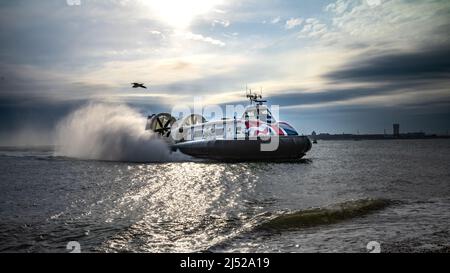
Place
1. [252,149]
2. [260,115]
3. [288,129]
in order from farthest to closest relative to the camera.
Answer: [260,115], [288,129], [252,149]

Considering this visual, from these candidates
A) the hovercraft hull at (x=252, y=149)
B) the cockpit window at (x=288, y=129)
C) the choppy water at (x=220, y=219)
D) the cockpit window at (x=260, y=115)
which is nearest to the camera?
the choppy water at (x=220, y=219)

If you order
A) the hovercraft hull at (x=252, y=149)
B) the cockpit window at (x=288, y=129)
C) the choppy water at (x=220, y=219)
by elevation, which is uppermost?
the cockpit window at (x=288, y=129)

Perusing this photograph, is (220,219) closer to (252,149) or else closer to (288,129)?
(252,149)

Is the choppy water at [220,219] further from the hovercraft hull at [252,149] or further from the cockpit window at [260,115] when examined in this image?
the cockpit window at [260,115]

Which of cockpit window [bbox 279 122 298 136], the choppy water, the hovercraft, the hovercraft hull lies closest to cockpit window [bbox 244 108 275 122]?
the hovercraft

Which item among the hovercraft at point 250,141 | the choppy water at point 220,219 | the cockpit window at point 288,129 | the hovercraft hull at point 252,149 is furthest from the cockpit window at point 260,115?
the choppy water at point 220,219

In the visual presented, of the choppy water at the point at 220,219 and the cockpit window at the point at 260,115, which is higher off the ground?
the cockpit window at the point at 260,115

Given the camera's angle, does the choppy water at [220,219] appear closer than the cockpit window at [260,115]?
Yes

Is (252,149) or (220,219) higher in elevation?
(252,149)

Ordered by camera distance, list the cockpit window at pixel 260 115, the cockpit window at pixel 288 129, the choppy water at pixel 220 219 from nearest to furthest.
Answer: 1. the choppy water at pixel 220 219
2. the cockpit window at pixel 288 129
3. the cockpit window at pixel 260 115

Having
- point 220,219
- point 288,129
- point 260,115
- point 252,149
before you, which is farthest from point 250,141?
point 220,219
